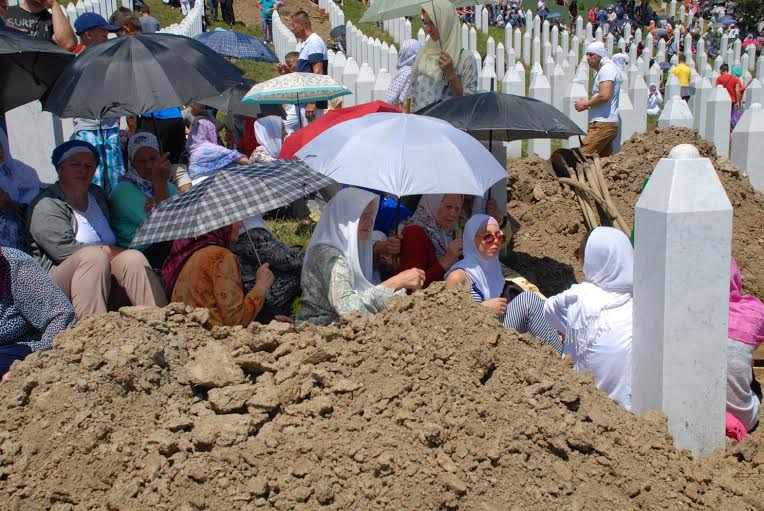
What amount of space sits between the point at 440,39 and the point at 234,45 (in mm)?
4291

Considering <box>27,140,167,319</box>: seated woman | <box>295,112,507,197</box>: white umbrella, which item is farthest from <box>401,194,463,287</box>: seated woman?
<box>27,140,167,319</box>: seated woman

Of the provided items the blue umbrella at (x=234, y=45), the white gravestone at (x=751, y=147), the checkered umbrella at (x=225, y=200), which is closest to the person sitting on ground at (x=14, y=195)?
the checkered umbrella at (x=225, y=200)

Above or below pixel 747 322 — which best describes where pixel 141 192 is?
above

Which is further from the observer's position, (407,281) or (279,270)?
(279,270)

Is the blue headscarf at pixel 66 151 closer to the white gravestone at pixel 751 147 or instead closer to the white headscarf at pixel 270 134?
the white headscarf at pixel 270 134

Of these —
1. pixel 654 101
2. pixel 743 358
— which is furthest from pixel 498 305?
pixel 654 101

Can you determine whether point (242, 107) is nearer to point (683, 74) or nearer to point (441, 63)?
point (441, 63)

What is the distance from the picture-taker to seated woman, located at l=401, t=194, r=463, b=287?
5.53 meters

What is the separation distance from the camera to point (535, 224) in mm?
7918

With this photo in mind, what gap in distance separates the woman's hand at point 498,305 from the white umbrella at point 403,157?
2.27ft

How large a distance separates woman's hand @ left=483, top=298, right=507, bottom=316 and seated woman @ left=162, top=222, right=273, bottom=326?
1.33 metres

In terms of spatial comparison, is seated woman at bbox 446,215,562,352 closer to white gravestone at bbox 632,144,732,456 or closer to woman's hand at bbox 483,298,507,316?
woman's hand at bbox 483,298,507,316

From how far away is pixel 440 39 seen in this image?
7.09 m

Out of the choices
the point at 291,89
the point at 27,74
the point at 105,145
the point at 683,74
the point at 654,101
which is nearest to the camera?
the point at 27,74
